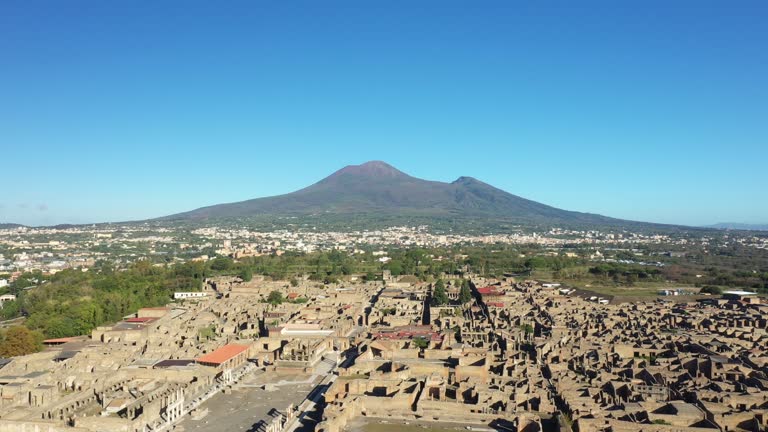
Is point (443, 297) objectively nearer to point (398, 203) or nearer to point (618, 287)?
point (618, 287)

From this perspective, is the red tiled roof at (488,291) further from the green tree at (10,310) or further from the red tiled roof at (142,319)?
the green tree at (10,310)

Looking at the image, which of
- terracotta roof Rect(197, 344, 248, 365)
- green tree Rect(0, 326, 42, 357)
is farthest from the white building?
terracotta roof Rect(197, 344, 248, 365)

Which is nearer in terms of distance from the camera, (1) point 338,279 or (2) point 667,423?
(2) point 667,423

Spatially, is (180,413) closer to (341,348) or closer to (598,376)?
(341,348)

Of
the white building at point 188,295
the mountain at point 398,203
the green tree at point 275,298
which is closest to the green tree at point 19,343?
the green tree at point 275,298

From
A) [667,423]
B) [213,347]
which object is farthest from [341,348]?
[667,423]

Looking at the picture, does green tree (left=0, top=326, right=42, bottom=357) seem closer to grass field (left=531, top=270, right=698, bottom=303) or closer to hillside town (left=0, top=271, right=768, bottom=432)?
hillside town (left=0, top=271, right=768, bottom=432)

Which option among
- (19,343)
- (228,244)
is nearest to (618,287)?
(19,343)
